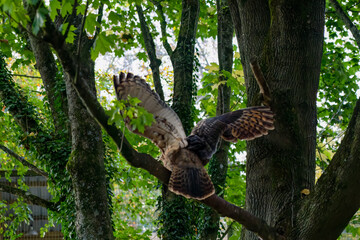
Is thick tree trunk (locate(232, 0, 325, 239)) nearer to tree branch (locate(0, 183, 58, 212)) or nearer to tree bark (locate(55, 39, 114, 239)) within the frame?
tree bark (locate(55, 39, 114, 239))

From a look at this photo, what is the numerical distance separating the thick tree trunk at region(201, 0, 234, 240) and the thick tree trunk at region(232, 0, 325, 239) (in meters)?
2.10

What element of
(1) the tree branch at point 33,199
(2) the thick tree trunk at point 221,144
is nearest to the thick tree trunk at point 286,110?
(2) the thick tree trunk at point 221,144

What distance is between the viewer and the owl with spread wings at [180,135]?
2.76 m

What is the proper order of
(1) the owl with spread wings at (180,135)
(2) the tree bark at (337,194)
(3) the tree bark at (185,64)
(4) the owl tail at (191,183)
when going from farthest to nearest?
(3) the tree bark at (185,64) → (1) the owl with spread wings at (180,135) → (4) the owl tail at (191,183) → (2) the tree bark at (337,194)

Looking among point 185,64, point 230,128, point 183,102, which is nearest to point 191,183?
point 230,128

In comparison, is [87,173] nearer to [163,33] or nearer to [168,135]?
[168,135]

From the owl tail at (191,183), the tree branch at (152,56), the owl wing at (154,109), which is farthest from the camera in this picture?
the tree branch at (152,56)

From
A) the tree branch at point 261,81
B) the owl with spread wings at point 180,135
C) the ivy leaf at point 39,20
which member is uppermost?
the ivy leaf at point 39,20

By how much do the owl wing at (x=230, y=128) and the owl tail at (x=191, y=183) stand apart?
0.75 ft

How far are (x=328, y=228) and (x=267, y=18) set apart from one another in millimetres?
1664

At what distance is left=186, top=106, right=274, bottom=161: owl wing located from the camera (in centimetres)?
298

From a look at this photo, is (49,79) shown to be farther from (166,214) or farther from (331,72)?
(331,72)

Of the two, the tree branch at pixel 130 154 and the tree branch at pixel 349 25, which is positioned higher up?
the tree branch at pixel 349 25

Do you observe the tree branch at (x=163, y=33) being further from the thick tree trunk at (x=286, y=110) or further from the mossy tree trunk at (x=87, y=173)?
the thick tree trunk at (x=286, y=110)
